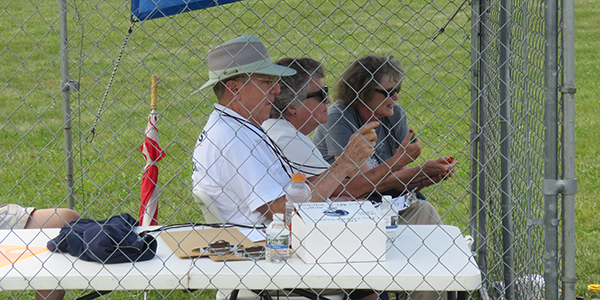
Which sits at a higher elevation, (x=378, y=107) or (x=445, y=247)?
(x=378, y=107)

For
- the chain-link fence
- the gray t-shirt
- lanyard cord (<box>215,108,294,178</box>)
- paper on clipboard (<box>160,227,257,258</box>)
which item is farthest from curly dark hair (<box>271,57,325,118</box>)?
paper on clipboard (<box>160,227,257,258</box>)

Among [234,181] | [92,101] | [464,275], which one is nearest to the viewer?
[464,275]

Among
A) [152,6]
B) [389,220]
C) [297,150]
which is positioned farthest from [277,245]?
[152,6]

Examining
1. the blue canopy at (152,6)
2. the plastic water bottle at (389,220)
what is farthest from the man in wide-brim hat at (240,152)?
the blue canopy at (152,6)

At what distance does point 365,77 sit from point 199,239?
1641mm

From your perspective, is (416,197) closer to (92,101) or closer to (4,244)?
(4,244)

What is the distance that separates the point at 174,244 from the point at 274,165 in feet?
1.89

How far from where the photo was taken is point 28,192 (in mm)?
5199

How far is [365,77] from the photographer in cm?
349

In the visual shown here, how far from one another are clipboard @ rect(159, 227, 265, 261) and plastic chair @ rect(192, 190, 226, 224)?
0.12 metres

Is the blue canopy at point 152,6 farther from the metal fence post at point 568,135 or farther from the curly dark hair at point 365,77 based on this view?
the metal fence post at point 568,135

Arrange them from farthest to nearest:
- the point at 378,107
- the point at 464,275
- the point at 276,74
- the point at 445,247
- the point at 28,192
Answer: the point at 28,192 → the point at 378,107 → the point at 276,74 → the point at 445,247 → the point at 464,275

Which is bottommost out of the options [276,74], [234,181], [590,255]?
[590,255]

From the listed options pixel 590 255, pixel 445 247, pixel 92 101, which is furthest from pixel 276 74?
pixel 92 101
